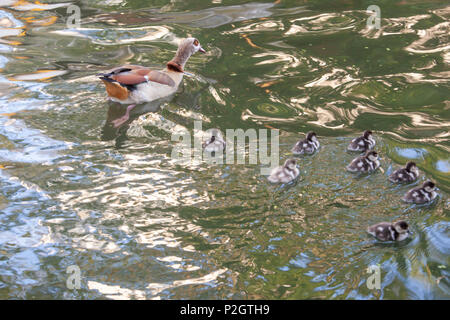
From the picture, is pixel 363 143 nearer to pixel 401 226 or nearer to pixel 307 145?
pixel 307 145

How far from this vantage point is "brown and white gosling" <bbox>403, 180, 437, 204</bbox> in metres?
4.73

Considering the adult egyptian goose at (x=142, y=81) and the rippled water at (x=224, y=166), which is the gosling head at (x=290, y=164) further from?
the adult egyptian goose at (x=142, y=81)

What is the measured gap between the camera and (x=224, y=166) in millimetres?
5410

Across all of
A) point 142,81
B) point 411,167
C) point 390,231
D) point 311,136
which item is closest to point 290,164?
point 311,136

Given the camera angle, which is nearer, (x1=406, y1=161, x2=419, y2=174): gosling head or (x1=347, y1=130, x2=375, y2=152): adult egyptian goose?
(x1=406, y1=161, x2=419, y2=174): gosling head

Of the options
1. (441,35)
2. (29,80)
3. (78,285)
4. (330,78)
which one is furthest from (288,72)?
(78,285)

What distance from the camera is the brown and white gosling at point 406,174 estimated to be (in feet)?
16.5

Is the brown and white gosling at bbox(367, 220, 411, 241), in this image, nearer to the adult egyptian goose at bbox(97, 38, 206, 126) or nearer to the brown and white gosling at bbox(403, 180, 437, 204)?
the brown and white gosling at bbox(403, 180, 437, 204)

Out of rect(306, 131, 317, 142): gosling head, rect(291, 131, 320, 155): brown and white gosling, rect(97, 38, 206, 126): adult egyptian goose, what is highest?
rect(97, 38, 206, 126): adult egyptian goose

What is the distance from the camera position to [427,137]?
6.06 m

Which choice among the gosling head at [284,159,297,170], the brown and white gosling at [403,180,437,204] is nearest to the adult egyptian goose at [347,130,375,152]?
the gosling head at [284,159,297,170]

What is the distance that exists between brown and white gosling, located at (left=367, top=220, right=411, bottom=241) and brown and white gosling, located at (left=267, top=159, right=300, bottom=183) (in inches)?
36.9

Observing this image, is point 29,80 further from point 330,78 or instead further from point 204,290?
point 204,290

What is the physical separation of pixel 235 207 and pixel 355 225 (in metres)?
0.98
